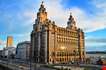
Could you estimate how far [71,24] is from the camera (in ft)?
625

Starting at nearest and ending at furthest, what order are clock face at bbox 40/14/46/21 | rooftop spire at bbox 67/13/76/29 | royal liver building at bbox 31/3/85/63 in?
royal liver building at bbox 31/3/85/63, clock face at bbox 40/14/46/21, rooftop spire at bbox 67/13/76/29

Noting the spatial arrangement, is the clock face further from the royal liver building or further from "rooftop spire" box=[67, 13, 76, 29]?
"rooftop spire" box=[67, 13, 76, 29]

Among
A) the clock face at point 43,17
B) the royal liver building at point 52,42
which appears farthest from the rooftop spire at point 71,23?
the clock face at point 43,17

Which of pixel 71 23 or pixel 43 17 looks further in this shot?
pixel 71 23

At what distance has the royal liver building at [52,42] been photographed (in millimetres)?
150000

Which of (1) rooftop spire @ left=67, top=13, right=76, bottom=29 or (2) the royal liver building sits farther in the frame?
Answer: (1) rooftop spire @ left=67, top=13, right=76, bottom=29

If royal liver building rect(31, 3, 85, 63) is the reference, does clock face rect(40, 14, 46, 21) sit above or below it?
above

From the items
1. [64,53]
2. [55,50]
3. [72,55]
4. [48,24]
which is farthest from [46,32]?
[72,55]

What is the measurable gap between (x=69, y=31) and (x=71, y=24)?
20.1m

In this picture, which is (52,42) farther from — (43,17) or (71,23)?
(71,23)

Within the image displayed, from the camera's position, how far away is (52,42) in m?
151

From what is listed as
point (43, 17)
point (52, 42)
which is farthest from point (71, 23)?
point (52, 42)

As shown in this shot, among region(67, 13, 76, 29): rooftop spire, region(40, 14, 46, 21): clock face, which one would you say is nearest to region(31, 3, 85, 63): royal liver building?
region(40, 14, 46, 21): clock face

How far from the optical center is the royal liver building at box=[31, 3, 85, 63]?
492ft
